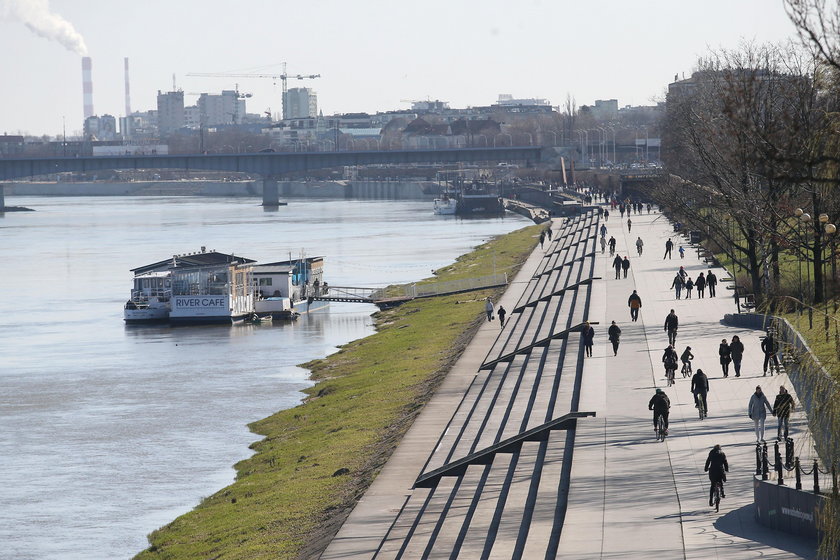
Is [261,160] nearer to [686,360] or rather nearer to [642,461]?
[686,360]

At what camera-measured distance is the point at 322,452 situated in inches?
1233

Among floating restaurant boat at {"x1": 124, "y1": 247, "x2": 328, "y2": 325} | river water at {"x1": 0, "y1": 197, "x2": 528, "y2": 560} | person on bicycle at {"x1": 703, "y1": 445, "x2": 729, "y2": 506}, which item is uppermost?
person on bicycle at {"x1": 703, "y1": 445, "x2": 729, "y2": 506}

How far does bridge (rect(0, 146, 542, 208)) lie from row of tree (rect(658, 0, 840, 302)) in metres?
62.2

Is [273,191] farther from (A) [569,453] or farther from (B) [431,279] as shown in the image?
(A) [569,453]

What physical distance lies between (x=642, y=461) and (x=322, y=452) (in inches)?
451

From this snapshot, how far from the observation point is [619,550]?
55.4 feet

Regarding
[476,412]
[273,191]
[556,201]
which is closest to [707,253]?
[476,412]

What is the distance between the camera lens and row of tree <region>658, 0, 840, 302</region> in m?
11.1

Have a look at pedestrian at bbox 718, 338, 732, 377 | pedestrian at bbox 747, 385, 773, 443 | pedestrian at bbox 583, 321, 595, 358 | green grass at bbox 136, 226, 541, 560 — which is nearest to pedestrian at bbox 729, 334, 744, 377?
pedestrian at bbox 718, 338, 732, 377

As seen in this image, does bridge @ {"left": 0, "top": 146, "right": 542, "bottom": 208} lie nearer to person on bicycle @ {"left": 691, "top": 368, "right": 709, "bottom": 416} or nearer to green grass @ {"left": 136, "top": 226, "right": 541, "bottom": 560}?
green grass @ {"left": 136, "top": 226, "right": 541, "bottom": 560}

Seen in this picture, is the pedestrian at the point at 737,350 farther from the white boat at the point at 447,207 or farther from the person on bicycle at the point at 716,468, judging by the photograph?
the white boat at the point at 447,207

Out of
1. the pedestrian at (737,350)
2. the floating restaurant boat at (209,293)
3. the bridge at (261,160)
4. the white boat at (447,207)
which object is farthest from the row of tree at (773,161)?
the white boat at (447,207)

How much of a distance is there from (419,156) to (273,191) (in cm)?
3080

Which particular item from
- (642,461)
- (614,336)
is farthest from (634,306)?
(642,461)
